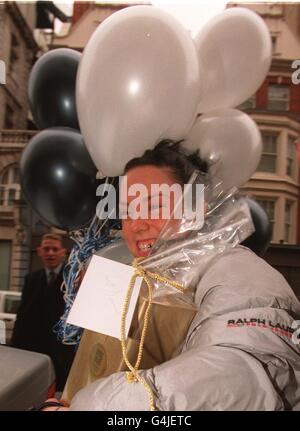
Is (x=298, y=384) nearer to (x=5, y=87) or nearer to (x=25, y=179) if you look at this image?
(x=25, y=179)

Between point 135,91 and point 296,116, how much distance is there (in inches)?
22.1

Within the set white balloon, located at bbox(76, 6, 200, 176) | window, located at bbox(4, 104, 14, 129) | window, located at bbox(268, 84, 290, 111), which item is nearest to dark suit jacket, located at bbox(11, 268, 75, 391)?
window, located at bbox(4, 104, 14, 129)

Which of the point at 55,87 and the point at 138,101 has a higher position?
the point at 55,87

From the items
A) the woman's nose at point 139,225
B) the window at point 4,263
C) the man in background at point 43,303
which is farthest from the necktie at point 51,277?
the woman's nose at point 139,225

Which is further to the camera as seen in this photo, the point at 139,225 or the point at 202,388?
the point at 139,225

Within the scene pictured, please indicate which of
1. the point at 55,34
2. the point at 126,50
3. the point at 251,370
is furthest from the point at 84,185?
the point at 251,370

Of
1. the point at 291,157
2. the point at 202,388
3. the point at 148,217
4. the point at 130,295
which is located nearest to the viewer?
the point at 202,388

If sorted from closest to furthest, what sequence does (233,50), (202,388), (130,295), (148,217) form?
(202,388) → (130,295) → (148,217) → (233,50)

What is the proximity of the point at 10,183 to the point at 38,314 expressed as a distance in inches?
18.2

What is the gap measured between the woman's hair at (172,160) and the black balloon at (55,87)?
0.47m

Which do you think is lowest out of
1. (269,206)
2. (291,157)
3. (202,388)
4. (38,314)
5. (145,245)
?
(38,314)

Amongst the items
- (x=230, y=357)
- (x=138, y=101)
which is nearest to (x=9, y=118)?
(x=138, y=101)

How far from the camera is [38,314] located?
1.43 metres

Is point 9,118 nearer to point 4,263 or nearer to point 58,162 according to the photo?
point 58,162
